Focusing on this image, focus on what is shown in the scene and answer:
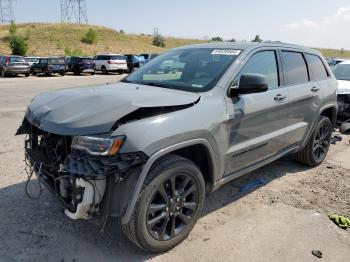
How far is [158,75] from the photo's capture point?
431 cm

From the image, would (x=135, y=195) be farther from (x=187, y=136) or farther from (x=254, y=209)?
(x=254, y=209)

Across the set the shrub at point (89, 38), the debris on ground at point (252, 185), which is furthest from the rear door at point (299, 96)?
the shrub at point (89, 38)

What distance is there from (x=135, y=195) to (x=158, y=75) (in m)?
1.88

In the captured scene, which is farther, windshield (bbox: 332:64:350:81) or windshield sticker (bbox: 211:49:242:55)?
windshield (bbox: 332:64:350:81)

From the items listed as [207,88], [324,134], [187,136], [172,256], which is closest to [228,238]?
[172,256]

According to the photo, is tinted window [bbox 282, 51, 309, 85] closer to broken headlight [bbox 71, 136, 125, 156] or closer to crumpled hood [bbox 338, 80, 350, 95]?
broken headlight [bbox 71, 136, 125, 156]

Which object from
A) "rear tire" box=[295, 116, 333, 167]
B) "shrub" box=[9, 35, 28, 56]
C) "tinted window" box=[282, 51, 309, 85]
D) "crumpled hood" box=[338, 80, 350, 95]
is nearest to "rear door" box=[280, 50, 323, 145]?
"tinted window" box=[282, 51, 309, 85]

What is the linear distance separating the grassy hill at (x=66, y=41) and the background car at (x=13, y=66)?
79.7ft

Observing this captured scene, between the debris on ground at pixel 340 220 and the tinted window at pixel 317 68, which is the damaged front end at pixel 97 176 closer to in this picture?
the debris on ground at pixel 340 220

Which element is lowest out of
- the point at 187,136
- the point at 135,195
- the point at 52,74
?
the point at 52,74

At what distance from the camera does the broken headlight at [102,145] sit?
2744 millimetres

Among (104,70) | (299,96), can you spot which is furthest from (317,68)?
(104,70)

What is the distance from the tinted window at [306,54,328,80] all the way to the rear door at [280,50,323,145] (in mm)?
151

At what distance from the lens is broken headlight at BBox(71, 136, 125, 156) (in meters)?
2.74
